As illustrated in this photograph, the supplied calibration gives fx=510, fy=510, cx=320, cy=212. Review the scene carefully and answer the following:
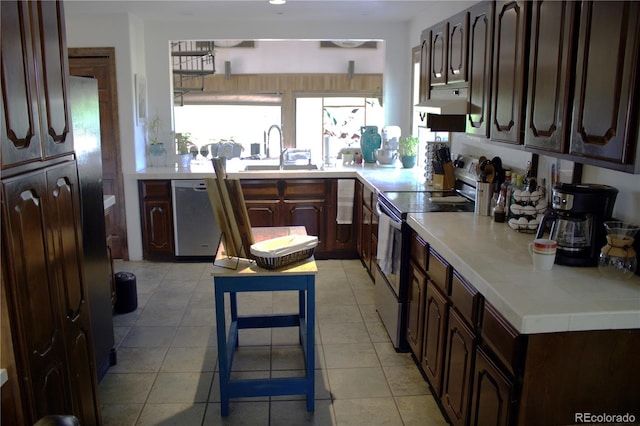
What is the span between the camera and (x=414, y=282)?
289 cm

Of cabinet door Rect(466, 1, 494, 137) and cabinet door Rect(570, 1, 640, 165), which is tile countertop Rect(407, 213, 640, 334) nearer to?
cabinet door Rect(570, 1, 640, 165)

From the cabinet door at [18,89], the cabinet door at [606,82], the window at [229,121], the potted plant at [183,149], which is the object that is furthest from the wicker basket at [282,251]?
the window at [229,121]

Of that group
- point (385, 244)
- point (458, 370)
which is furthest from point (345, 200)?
point (458, 370)

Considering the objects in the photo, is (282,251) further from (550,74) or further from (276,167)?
(276,167)

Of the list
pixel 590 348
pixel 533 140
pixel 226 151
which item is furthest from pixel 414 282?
pixel 226 151

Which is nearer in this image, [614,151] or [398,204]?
[614,151]

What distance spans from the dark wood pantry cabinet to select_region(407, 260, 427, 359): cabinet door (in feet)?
5.42

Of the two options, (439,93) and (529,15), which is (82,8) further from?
(529,15)

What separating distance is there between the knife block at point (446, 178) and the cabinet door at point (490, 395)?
1995 millimetres

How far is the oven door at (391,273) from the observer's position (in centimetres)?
312

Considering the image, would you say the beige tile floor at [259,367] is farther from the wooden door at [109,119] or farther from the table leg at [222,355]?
the wooden door at [109,119]

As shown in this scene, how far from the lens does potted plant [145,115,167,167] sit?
17.3 ft

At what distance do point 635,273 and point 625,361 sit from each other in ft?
1.34

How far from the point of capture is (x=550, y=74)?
2.04m
